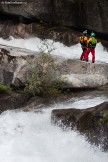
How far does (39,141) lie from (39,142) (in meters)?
0.05

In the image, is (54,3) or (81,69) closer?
(81,69)

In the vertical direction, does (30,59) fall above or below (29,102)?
above

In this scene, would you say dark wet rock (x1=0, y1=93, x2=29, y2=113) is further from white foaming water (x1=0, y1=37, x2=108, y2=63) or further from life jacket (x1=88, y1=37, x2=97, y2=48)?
white foaming water (x1=0, y1=37, x2=108, y2=63)

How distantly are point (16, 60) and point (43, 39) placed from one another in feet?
21.0

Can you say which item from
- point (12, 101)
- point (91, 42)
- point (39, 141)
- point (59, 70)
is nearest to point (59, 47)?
point (91, 42)

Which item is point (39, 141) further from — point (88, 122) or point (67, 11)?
point (67, 11)

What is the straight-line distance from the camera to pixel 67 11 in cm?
2222

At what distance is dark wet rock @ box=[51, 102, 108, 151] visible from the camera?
11.0 m

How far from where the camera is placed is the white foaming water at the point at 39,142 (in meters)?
10.9

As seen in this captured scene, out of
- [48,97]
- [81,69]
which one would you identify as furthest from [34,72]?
[81,69]

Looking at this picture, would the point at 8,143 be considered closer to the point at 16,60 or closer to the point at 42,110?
the point at 42,110

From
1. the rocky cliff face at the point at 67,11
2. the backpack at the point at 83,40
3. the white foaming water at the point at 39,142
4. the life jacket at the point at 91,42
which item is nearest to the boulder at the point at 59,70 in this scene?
the life jacket at the point at 91,42

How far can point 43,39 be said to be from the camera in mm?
22312

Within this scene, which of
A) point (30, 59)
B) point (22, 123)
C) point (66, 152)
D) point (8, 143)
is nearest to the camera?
point (66, 152)
